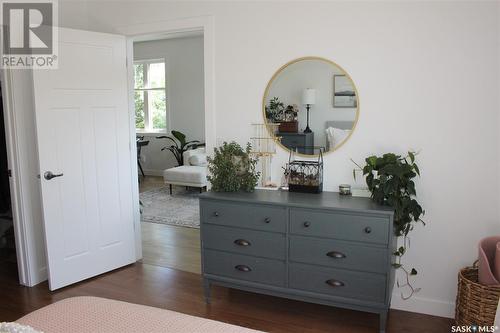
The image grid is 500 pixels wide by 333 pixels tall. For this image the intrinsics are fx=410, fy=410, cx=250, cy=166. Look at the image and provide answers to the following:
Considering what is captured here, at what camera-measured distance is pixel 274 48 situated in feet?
10.2

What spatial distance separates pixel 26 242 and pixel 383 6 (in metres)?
3.29

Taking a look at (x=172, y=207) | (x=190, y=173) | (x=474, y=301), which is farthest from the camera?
(x=190, y=173)

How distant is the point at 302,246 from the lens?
272 cm

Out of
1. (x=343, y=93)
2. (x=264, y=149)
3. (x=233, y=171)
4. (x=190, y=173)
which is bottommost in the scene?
(x=190, y=173)

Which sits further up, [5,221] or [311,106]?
[311,106]

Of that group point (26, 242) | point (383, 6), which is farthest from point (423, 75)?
point (26, 242)

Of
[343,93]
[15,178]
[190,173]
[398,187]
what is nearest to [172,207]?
[190,173]

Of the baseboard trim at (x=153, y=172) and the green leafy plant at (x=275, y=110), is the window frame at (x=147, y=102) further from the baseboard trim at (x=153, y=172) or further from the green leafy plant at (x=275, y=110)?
the green leafy plant at (x=275, y=110)

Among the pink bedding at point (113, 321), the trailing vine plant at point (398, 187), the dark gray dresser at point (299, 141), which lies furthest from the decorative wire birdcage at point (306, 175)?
the pink bedding at point (113, 321)

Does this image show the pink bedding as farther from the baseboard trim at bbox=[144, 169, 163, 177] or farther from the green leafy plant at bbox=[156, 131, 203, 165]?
the baseboard trim at bbox=[144, 169, 163, 177]

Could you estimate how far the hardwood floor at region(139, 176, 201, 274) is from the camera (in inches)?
154

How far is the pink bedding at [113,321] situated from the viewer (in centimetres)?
150

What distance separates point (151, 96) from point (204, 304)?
6239mm

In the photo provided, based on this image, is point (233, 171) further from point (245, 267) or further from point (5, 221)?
point (5, 221)
